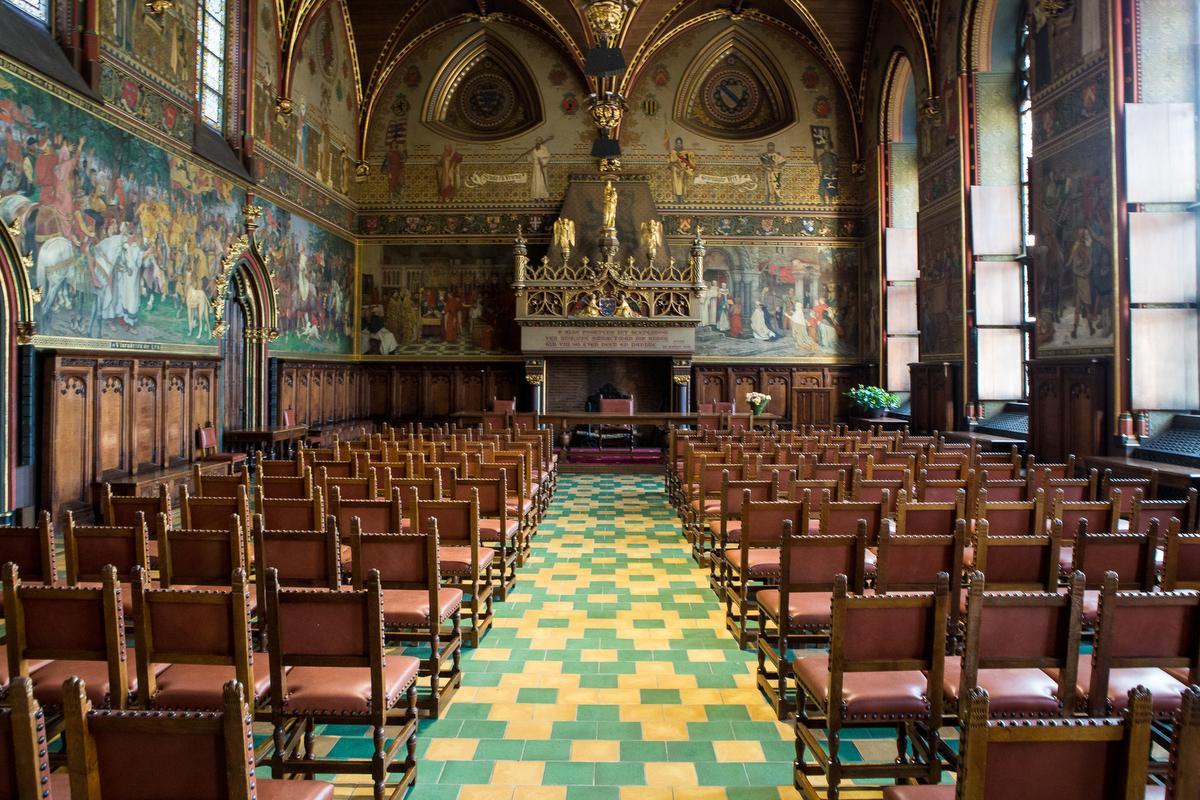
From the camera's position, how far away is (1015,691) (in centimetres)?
345

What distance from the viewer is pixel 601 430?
20.4m

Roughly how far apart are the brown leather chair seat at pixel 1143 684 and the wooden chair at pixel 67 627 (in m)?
4.17

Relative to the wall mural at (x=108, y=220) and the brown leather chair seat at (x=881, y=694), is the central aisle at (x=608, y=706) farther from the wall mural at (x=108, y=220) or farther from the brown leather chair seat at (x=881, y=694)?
the wall mural at (x=108, y=220)

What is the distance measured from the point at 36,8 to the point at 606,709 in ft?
40.1

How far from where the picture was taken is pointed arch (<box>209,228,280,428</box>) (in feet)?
52.0

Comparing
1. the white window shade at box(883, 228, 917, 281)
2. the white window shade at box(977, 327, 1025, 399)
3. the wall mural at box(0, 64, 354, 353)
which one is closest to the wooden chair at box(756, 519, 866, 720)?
the wall mural at box(0, 64, 354, 353)

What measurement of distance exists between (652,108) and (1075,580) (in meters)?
22.5

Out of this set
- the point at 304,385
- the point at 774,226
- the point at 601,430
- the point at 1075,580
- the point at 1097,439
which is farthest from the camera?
the point at 774,226

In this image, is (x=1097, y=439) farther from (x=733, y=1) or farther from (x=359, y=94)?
(x=359, y=94)

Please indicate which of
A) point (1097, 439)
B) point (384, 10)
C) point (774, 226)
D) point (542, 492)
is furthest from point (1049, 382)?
point (384, 10)

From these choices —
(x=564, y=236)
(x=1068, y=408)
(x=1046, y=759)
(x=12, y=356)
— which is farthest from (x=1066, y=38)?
(x=12, y=356)

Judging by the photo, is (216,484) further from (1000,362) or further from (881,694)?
(1000,362)

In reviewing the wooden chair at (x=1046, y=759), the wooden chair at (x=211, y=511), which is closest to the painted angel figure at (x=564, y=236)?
the wooden chair at (x=211, y=511)

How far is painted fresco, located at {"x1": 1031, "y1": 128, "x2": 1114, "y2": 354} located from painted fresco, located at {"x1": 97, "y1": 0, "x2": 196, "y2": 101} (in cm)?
1523
